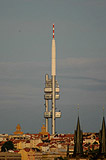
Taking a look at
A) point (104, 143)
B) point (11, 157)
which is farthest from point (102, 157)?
point (11, 157)

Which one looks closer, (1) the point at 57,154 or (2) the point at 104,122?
(2) the point at 104,122

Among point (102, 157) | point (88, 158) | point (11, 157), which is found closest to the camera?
point (102, 157)

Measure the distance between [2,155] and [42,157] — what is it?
27.3ft

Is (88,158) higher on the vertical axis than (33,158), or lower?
lower

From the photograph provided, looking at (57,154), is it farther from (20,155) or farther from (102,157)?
(102,157)

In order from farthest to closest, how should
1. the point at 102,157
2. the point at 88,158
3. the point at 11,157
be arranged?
the point at 11,157
the point at 88,158
the point at 102,157

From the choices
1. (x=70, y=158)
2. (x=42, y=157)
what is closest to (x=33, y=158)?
(x=42, y=157)

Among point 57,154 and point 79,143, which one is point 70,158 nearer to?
point 79,143

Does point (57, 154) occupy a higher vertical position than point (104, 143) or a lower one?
higher

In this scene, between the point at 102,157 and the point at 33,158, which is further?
the point at 33,158

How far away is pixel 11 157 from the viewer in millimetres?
191250

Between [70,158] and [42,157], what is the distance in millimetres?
76937

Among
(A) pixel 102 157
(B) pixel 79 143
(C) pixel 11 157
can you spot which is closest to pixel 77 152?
(B) pixel 79 143

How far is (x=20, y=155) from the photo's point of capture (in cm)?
19600
